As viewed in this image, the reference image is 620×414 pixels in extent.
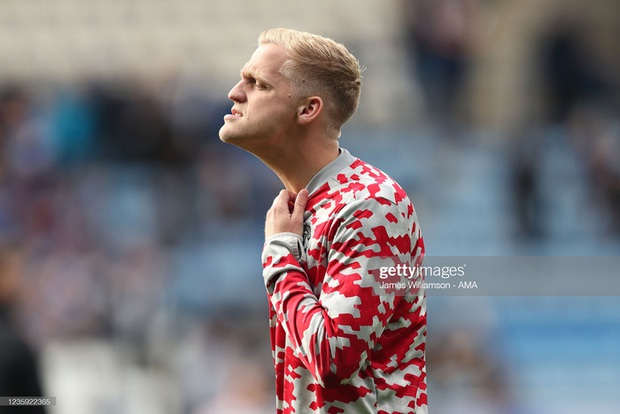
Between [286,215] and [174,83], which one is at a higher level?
[174,83]

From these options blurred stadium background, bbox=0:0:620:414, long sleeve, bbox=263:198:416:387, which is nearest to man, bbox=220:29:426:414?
long sleeve, bbox=263:198:416:387

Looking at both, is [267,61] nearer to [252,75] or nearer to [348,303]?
[252,75]

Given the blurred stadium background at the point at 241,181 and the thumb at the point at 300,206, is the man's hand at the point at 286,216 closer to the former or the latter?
the thumb at the point at 300,206

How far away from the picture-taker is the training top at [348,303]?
2.59m

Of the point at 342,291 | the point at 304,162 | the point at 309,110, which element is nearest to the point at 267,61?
the point at 309,110

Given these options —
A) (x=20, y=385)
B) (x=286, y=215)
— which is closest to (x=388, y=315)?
(x=286, y=215)

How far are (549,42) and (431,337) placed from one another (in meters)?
4.64

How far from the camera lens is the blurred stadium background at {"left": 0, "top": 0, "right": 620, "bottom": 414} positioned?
8.69 m

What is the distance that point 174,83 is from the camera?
36.5 feet

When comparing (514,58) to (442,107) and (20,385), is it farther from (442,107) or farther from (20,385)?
(20,385)

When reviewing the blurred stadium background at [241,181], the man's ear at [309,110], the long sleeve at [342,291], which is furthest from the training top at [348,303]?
the blurred stadium background at [241,181]

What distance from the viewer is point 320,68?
9.41ft

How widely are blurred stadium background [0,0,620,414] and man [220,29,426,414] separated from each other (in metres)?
4.59

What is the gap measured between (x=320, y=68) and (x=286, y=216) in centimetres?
38
